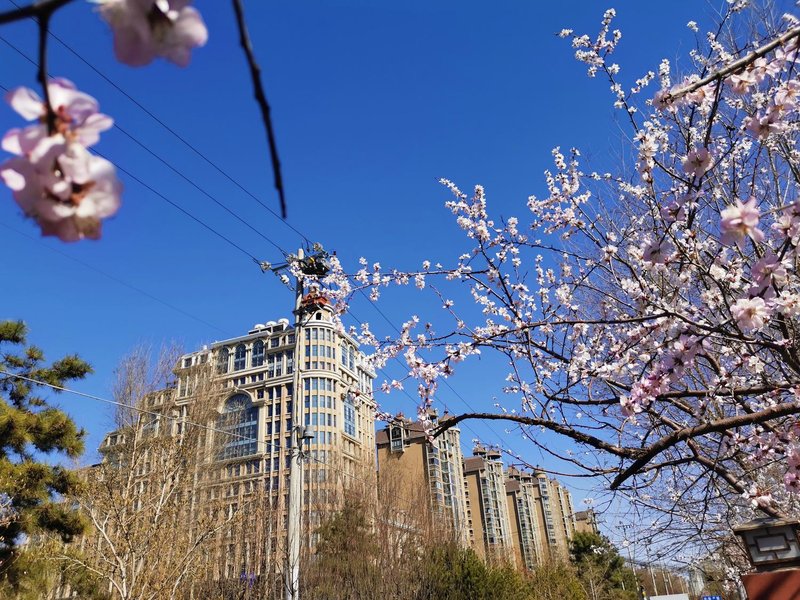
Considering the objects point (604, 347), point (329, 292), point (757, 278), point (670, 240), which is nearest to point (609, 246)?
point (670, 240)

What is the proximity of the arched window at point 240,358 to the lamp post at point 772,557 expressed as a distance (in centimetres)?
5460

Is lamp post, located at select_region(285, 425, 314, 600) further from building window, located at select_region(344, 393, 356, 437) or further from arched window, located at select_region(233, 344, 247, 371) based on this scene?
arched window, located at select_region(233, 344, 247, 371)

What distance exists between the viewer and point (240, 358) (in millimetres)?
55812

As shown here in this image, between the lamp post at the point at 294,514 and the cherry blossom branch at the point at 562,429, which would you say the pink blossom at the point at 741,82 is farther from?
the lamp post at the point at 294,514

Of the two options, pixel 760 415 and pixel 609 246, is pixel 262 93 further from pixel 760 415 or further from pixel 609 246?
pixel 609 246

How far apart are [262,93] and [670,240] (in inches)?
118

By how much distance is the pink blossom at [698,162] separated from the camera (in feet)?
8.86

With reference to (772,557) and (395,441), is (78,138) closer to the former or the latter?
(772,557)

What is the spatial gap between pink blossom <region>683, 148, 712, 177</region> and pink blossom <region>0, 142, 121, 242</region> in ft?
9.04

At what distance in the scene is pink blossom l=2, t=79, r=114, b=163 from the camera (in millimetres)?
752

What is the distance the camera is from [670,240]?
3.06 m

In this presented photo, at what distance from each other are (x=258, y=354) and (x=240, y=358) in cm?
231

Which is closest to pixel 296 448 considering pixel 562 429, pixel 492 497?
pixel 562 429

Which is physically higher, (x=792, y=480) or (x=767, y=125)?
(x=767, y=125)
